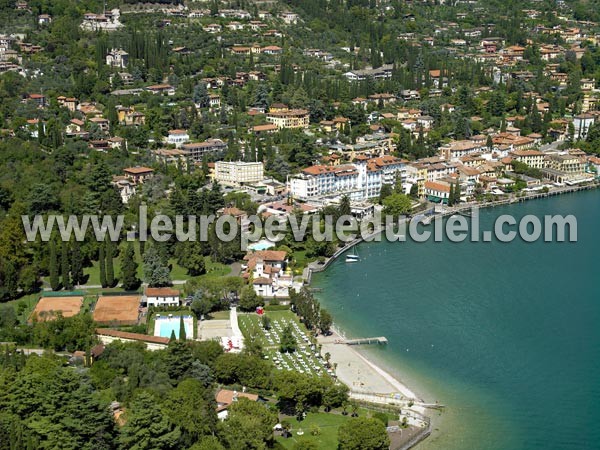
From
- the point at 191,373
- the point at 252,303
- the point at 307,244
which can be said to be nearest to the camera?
the point at 191,373

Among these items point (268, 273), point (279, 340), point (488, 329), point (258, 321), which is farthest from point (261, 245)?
point (488, 329)

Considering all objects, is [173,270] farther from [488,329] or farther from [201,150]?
[201,150]

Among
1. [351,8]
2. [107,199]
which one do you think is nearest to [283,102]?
[107,199]

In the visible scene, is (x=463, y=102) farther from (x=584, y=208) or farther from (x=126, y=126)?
(x=126, y=126)

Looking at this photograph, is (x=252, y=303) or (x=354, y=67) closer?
(x=252, y=303)

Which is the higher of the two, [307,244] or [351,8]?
[351,8]

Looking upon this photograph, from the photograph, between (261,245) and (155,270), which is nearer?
(155,270)

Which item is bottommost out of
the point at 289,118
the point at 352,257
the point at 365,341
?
the point at 352,257

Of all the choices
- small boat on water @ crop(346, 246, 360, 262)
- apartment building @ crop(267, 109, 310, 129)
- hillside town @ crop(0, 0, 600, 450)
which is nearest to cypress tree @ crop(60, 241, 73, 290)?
hillside town @ crop(0, 0, 600, 450)
